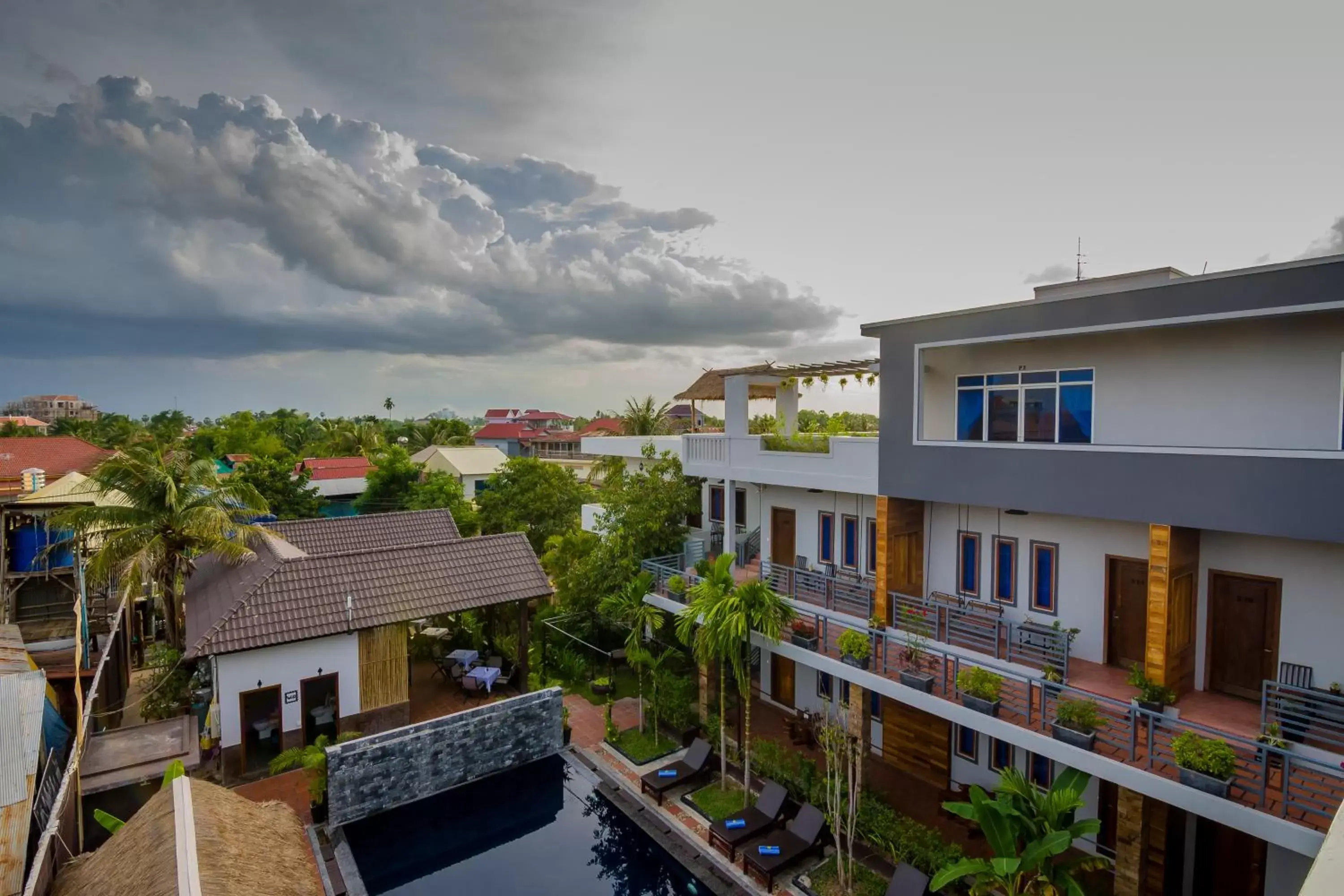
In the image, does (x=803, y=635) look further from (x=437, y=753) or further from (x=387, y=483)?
(x=387, y=483)

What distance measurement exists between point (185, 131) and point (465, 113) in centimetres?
978

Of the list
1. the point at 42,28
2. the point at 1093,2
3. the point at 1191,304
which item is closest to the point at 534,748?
the point at 1191,304

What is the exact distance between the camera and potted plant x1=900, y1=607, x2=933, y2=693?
10633 millimetres

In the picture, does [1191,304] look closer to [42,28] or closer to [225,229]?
[42,28]

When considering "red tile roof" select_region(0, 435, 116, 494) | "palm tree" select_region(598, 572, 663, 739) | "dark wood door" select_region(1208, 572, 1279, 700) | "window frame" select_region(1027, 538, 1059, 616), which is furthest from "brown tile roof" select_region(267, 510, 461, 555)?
"dark wood door" select_region(1208, 572, 1279, 700)

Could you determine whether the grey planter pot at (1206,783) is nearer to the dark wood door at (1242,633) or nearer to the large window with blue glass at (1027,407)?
the dark wood door at (1242,633)

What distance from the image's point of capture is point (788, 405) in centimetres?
1727

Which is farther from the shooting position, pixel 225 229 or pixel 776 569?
pixel 225 229

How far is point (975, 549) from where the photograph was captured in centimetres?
1277

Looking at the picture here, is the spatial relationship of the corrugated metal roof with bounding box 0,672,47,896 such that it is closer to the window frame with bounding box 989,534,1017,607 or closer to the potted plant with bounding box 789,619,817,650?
the potted plant with bounding box 789,619,817,650

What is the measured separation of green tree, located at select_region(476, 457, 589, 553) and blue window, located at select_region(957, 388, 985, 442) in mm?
18591

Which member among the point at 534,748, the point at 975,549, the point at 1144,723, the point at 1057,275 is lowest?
the point at 534,748

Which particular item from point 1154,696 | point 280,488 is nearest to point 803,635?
point 1154,696

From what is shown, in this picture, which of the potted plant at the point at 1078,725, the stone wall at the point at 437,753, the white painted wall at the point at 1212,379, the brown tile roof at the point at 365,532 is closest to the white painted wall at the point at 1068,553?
the white painted wall at the point at 1212,379
